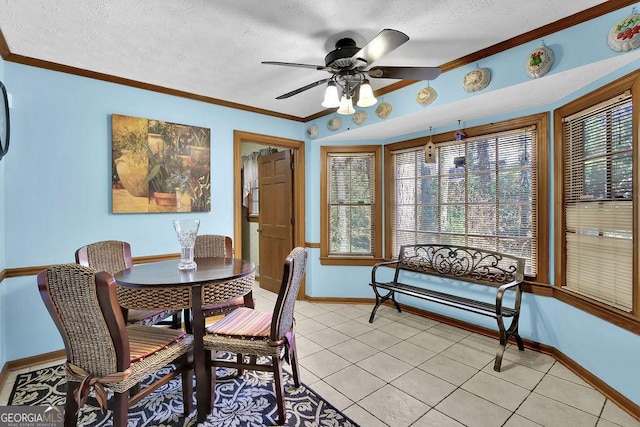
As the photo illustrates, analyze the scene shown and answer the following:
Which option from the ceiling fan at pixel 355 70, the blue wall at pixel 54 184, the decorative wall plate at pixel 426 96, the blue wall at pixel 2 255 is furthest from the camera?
the decorative wall plate at pixel 426 96

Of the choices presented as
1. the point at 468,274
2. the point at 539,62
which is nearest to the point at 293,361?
the point at 468,274

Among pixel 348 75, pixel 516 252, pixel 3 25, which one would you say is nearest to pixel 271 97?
pixel 348 75

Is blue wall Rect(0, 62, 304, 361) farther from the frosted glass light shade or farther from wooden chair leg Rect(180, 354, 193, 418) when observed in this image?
the frosted glass light shade

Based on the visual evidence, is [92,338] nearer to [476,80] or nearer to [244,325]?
[244,325]

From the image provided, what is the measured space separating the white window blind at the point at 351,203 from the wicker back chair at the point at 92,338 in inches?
111

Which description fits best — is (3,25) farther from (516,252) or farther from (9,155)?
(516,252)

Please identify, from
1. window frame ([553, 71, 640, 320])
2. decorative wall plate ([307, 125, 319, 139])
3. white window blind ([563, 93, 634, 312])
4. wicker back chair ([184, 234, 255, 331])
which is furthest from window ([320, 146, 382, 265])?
white window blind ([563, 93, 634, 312])

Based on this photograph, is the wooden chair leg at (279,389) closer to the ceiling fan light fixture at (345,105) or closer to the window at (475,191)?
the ceiling fan light fixture at (345,105)

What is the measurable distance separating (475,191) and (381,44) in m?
2.08

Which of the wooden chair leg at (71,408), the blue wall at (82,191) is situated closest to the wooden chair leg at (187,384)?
the wooden chair leg at (71,408)

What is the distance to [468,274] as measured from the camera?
10.1 feet

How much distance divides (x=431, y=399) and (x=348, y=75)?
2.32 metres

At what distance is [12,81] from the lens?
2.38 meters

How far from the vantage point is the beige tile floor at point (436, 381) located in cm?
184
